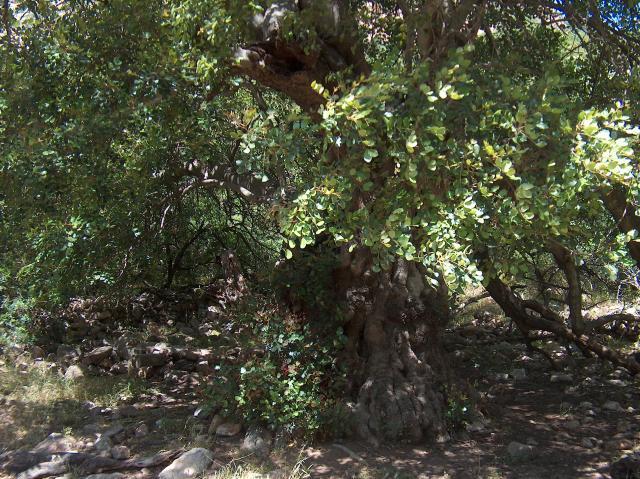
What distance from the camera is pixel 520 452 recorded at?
17.0ft

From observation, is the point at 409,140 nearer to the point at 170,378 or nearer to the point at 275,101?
the point at 275,101

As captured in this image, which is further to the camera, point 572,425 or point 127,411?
point 127,411

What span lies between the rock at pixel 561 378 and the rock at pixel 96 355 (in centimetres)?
558

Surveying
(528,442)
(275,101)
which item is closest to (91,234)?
(275,101)

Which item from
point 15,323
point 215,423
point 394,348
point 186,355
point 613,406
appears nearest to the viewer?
point 215,423

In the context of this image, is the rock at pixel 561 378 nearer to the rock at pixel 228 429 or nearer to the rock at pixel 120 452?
the rock at pixel 228 429

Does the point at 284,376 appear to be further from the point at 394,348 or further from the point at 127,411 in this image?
the point at 127,411

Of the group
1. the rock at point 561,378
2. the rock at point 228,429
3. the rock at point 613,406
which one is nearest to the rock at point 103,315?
the rock at point 228,429

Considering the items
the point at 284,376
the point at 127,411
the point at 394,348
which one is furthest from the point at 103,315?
the point at 394,348

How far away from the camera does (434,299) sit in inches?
244

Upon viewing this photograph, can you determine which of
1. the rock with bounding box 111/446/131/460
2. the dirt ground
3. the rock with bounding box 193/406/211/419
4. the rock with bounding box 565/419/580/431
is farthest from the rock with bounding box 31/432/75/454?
the rock with bounding box 565/419/580/431

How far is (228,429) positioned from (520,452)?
2.46 metres

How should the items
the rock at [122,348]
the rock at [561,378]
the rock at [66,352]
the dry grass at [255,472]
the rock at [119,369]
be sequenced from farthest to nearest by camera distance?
the rock at [122,348]
the rock at [66,352]
the rock at [119,369]
the rock at [561,378]
the dry grass at [255,472]

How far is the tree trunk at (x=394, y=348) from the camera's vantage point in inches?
219
